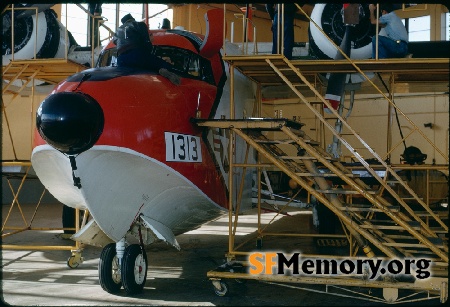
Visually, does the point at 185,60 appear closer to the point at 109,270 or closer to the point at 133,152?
the point at 133,152

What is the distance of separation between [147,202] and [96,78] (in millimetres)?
1619

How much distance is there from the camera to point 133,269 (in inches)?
268

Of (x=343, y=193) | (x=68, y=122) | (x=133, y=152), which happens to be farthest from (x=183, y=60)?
(x=343, y=193)

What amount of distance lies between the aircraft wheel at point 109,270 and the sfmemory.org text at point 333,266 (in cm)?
176

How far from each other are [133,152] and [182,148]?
836mm

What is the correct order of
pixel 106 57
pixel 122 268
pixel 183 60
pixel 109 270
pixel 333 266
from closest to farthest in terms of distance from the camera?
1. pixel 122 268
2. pixel 109 270
3. pixel 333 266
4. pixel 183 60
5. pixel 106 57

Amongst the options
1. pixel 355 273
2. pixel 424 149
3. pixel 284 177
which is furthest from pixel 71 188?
pixel 424 149

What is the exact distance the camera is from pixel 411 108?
2227cm

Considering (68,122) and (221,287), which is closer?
(68,122)

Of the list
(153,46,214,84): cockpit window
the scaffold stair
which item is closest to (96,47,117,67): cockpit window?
(153,46,214,84): cockpit window

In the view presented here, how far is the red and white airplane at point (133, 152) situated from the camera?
19.2 feet

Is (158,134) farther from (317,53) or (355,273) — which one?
(317,53)

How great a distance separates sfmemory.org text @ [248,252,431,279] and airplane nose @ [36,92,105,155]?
2851 millimetres

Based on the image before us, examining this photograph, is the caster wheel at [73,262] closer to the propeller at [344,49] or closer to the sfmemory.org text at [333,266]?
the sfmemory.org text at [333,266]
